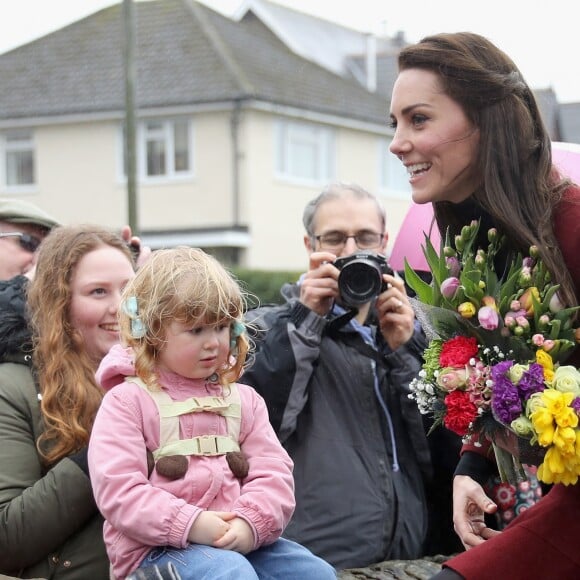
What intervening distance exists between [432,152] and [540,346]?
1.98ft

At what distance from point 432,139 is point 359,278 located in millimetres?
1186

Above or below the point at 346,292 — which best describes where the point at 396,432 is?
below

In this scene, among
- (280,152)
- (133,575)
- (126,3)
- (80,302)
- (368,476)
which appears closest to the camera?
(133,575)

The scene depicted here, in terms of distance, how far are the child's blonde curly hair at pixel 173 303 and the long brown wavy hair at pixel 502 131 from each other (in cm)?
74

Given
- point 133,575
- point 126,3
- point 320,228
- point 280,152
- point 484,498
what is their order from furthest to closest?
point 280,152 < point 126,3 < point 320,228 < point 484,498 < point 133,575

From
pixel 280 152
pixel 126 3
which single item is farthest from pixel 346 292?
pixel 280 152

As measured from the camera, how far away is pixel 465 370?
287 cm

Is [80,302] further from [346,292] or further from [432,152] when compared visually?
[432,152]

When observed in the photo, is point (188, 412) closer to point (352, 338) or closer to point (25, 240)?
point (352, 338)

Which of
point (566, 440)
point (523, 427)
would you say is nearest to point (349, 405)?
point (523, 427)

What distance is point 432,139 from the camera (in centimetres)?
297

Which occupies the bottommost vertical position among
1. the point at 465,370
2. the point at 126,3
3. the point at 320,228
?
the point at 465,370

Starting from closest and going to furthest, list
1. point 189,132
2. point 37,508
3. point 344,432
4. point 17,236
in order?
point 37,508, point 344,432, point 17,236, point 189,132

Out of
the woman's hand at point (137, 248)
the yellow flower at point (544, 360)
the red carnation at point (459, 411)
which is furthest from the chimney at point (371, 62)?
the yellow flower at point (544, 360)
